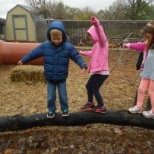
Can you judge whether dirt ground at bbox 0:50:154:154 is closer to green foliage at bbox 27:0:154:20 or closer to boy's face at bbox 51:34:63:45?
boy's face at bbox 51:34:63:45

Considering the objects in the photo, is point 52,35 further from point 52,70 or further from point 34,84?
point 34,84

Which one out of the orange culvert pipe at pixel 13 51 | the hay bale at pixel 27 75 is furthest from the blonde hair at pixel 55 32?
the orange culvert pipe at pixel 13 51

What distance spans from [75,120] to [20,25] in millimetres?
12678

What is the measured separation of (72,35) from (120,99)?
29.0ft

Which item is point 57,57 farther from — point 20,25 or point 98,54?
point 20,25

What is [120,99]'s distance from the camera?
496 centimetres

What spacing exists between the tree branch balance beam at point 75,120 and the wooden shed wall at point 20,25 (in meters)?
11.5

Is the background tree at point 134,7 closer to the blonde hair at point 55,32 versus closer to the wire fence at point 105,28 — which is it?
the wire fence at point 105,28

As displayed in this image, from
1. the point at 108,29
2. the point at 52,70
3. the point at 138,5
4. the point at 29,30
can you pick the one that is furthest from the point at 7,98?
the point at 138,5

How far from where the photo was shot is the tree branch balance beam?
10.4 feet

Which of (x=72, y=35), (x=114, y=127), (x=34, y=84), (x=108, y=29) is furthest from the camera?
(x=72, y=35)

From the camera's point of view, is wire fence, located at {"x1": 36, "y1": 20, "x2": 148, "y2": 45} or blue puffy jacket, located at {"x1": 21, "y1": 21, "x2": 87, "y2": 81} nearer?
blue puffy jacket, located at {"x1": 21, "y1": 21, "x2": 87, "y2": 81}

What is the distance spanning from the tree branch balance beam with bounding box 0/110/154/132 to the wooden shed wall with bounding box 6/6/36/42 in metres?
11.5

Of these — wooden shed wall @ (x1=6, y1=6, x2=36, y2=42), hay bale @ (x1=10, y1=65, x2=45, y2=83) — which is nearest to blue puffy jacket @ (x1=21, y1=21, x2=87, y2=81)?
hay bale @ (x1=10, y1=65, x2=45, y2=83)
